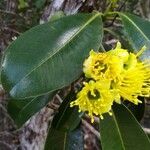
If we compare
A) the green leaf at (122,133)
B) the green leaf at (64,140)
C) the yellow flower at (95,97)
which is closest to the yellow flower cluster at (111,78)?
the yellow flower at (95,97)

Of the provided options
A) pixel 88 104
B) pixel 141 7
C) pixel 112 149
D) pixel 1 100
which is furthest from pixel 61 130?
pixel 141 7

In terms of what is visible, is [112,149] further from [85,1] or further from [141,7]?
[141,7]

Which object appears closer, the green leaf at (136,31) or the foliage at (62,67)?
the foliage at (62,67)

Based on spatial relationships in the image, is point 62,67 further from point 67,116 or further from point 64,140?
point 64,140

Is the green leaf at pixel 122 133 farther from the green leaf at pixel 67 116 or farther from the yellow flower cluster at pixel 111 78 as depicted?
the yellow flower cluster at pixel 111 78

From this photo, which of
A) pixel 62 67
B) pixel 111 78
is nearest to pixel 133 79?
pixel 111 78

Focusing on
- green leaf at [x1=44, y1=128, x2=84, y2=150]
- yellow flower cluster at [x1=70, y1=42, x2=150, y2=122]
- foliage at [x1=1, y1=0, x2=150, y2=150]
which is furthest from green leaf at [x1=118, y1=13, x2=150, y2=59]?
green leaf at [x1=44, y1=128, x2=84, y2=150]
